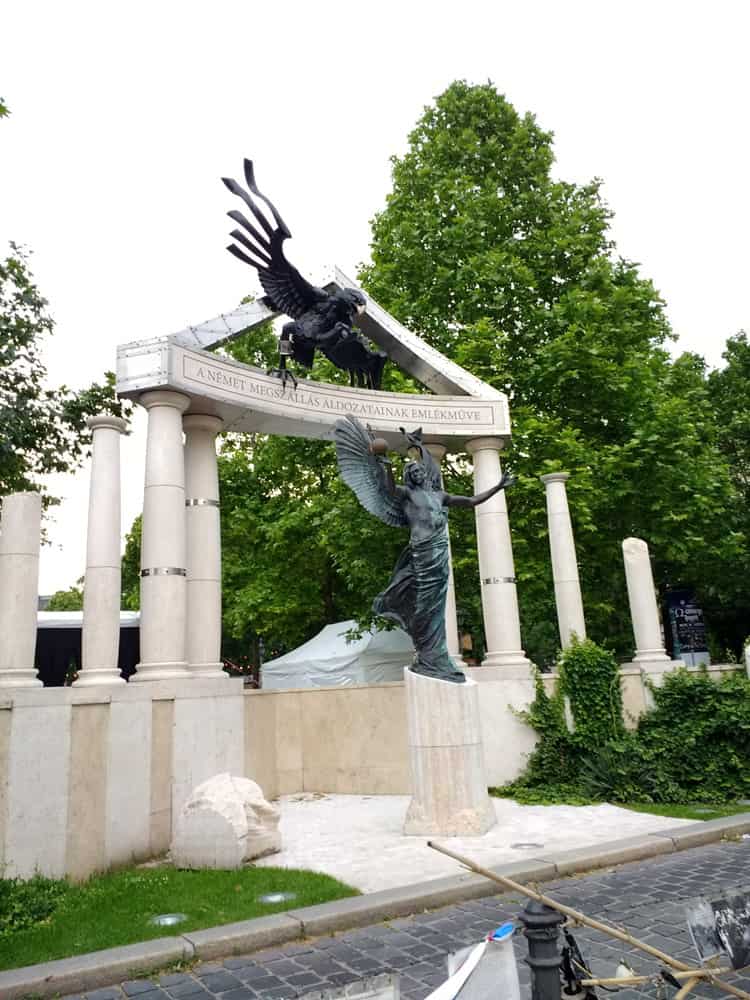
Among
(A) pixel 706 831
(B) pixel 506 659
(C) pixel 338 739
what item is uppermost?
(B) pixel 506 659

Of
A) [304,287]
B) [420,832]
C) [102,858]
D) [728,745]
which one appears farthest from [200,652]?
[728,745]

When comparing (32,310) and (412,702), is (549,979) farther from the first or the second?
(32,310)

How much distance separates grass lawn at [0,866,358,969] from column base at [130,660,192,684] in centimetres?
247

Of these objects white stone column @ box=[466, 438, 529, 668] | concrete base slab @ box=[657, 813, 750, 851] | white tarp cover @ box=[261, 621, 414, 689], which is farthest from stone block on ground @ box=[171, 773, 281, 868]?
white tarp cover @ box=[261, 621, 414, 689]

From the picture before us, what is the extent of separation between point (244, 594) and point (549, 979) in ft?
64.5

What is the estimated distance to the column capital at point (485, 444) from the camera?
14.2m

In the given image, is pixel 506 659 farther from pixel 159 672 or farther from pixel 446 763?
pixel 159 672

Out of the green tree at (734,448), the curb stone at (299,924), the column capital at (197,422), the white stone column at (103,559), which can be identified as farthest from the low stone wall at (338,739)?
the green tree at (734,448)

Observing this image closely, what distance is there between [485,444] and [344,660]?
8.77m

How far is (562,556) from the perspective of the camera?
13938mm

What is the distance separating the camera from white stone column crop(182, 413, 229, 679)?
1095 cm

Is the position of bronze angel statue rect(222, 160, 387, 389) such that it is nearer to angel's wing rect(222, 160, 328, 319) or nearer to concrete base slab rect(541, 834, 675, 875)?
angel's wing rect(222, 160, 328, 319)

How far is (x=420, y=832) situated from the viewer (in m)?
8.66

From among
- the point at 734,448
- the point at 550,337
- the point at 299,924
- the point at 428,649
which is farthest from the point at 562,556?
the point at 734,448
